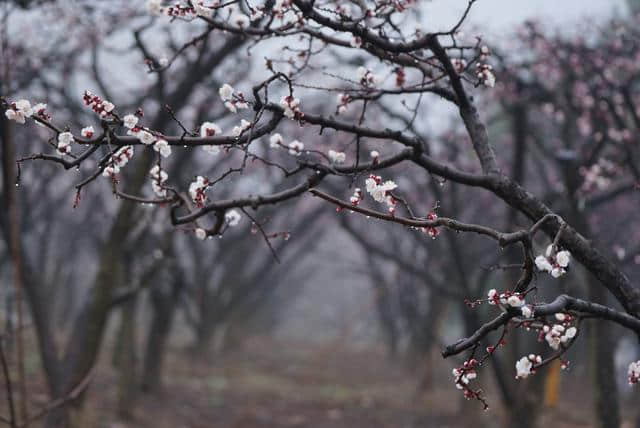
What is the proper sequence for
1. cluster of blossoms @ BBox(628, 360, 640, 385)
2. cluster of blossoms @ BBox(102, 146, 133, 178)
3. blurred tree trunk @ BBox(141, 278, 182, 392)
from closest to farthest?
1. cluster of blossoms @ BBox(628, 360, 640, 385)
2. cluster of blossoms @ BBox(102, 146, 133, 178)
3. blurred tree trunk @ BBox(141, 278, 182, 392)

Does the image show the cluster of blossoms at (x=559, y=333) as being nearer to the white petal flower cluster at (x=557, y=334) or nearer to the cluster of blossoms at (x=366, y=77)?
the white petal flower cluster at (x=557, y=334)

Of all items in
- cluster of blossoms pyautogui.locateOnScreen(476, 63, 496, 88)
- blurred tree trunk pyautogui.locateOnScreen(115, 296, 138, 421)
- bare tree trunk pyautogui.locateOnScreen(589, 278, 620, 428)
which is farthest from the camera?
blurred tree trunk pyautogui.locateOnScreen(115, 296, 138, 421)

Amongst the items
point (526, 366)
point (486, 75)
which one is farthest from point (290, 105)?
point (526, 366)

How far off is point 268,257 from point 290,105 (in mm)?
15222

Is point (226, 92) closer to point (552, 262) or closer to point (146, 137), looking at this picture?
point (146, 137)

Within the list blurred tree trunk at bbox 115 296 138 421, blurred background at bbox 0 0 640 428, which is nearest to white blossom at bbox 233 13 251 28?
blurred background at bbox 0 0 640 428

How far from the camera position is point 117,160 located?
3158mm

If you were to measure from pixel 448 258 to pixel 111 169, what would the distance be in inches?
454

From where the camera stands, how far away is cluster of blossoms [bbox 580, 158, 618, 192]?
7.94 metres

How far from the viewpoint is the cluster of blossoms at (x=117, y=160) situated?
307cm

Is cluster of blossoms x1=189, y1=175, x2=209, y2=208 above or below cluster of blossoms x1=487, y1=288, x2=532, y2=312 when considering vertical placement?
above

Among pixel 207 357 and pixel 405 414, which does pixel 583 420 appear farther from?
pixel 207 357

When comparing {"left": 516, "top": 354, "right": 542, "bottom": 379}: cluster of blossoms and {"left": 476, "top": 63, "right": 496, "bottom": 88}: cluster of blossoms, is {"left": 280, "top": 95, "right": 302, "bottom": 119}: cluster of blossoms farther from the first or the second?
{"left": 516, "top": 354, "right": 542, "bottom": 379}: cluster of blossoms

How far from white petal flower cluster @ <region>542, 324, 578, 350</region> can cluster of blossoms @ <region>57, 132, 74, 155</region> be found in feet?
7.50
